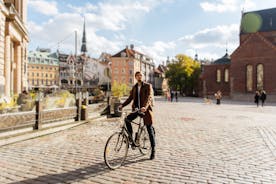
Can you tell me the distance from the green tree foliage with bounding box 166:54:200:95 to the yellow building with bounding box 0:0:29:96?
1766 inches

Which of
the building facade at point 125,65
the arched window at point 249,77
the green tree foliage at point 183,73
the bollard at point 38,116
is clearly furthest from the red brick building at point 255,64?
the bollard at point 38,116

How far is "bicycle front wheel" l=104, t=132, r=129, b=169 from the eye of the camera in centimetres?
561

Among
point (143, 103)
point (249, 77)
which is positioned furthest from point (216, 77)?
point (143, 103)

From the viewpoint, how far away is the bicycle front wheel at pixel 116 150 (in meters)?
5.61

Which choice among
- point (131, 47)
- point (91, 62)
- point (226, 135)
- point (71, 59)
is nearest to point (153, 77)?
point (131, 47)

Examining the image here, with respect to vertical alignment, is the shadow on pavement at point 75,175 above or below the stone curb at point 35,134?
below

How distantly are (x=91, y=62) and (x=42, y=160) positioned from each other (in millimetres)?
92998

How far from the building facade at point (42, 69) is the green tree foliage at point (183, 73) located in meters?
56.0

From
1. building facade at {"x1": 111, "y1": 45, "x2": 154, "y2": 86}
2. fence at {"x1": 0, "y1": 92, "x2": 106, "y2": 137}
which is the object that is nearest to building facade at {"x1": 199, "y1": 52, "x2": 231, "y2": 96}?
building facade at {"x1": 111, "y1": 45, "x2": 154, "y2": 86}

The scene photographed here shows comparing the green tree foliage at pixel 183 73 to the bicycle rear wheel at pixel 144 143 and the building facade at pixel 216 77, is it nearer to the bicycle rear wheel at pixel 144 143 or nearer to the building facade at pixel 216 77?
the building facade at pixel 216 77

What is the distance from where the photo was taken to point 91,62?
318 feet

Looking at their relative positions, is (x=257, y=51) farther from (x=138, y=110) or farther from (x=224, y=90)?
(x=138, y=110)

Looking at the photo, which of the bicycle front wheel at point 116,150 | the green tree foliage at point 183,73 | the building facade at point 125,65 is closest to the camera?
the bicycle front wheel at point 116,150

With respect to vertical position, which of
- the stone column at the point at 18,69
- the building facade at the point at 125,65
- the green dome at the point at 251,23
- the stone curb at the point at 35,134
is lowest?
the stone curb at the point at 35,134
